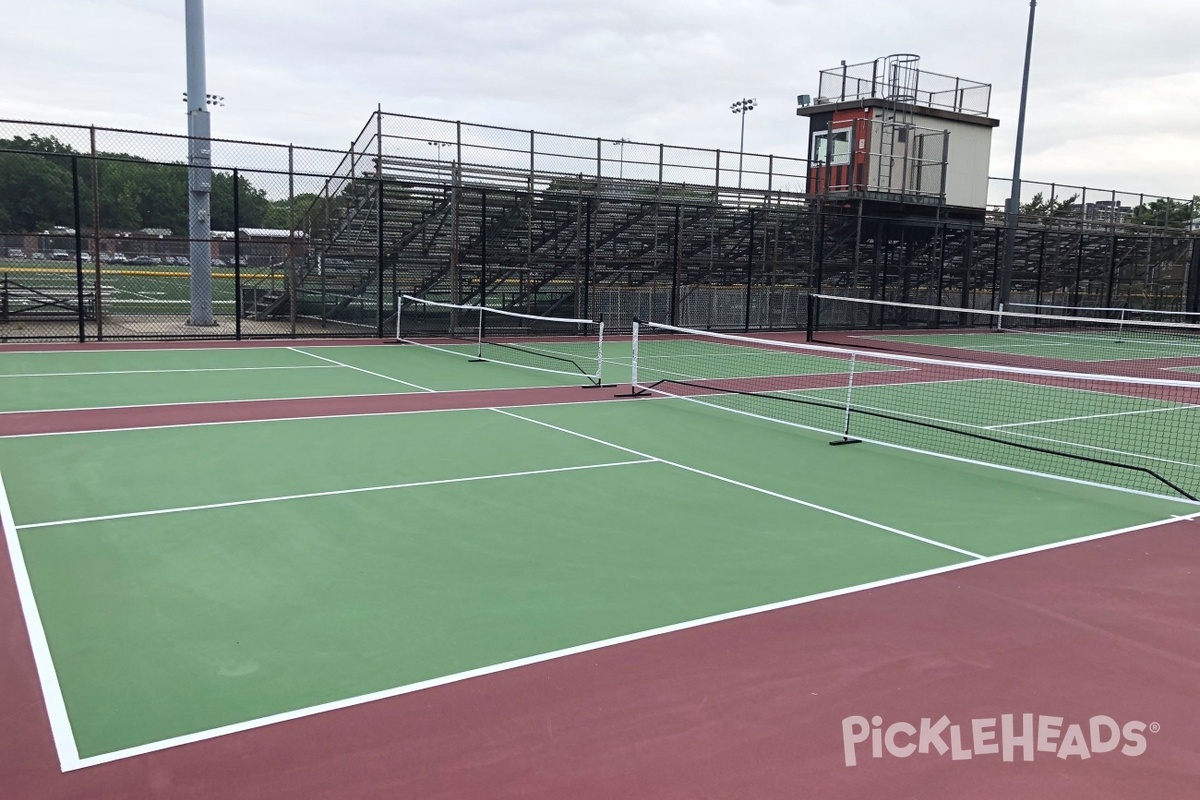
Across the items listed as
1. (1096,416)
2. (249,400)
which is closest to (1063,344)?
(1096,416)

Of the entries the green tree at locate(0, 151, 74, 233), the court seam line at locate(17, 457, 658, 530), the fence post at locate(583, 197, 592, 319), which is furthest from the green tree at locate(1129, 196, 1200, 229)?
the green tree at locate(0, 151, 74, 233)

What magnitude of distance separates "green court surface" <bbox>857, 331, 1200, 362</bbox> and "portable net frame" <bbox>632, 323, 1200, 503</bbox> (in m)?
6.19

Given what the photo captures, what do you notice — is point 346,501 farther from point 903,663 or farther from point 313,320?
point 313,320

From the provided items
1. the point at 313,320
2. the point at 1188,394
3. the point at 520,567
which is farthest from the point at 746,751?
the point at 313,320

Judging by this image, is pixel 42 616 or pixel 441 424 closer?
pixel 42 616

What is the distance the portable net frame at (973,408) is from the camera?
9.60m

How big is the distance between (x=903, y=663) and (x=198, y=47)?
22170 millimetres

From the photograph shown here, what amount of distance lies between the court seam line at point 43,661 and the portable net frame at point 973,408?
22.7 ft

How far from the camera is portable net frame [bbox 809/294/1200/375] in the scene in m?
22.9

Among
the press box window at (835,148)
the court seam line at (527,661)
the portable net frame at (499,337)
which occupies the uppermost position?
the press box window at (835,148)

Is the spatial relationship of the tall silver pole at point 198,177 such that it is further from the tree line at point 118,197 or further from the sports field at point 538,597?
the sports field at point 538,597

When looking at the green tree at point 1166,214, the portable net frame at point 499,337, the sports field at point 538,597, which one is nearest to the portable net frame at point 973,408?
the sports field at point 538,597

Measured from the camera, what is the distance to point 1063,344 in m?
26.1

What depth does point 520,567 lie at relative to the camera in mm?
6082
